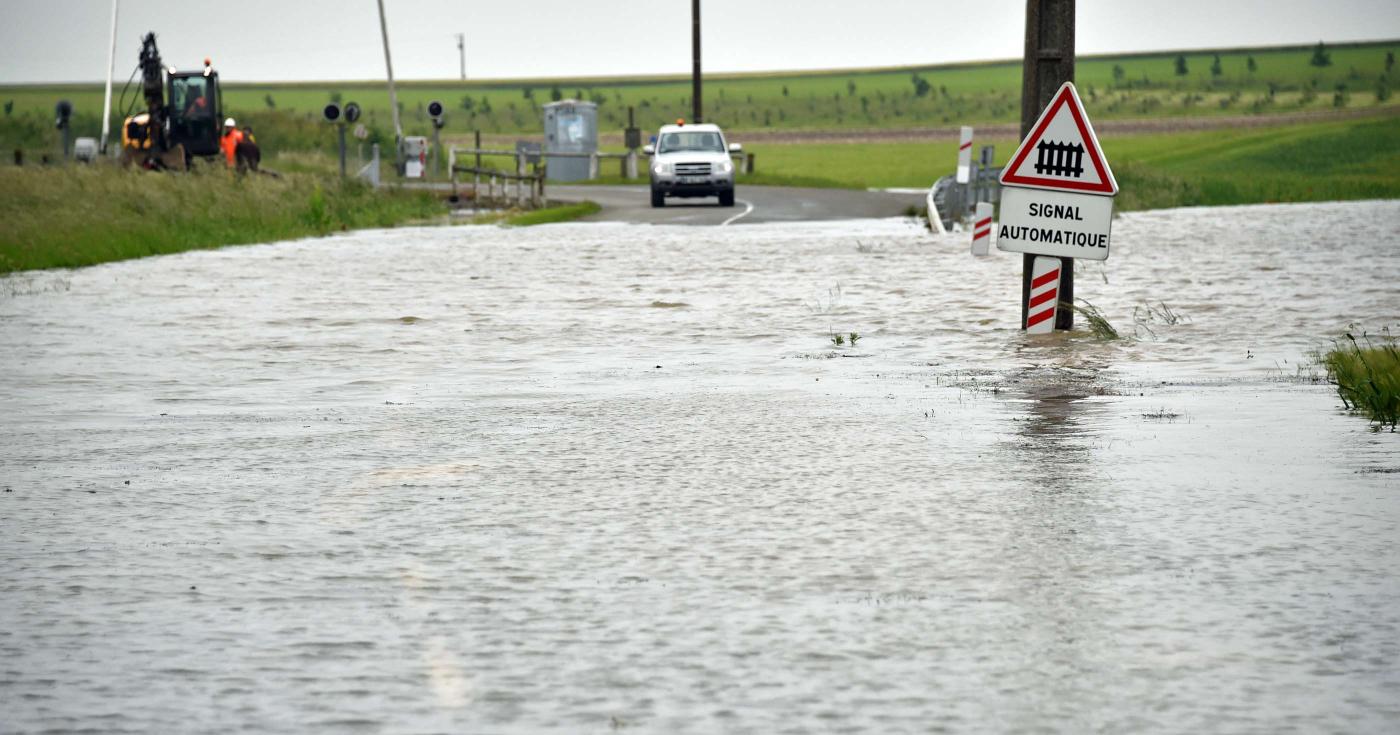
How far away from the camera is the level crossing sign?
51.7 feet

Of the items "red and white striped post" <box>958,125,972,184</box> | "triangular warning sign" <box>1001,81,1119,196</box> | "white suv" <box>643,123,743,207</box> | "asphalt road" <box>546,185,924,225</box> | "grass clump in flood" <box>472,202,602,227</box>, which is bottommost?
"asphalt road" <box>546,185,924,225</box>

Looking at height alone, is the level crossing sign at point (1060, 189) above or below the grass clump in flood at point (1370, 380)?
above

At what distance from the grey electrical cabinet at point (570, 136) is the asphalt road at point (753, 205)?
10.8m

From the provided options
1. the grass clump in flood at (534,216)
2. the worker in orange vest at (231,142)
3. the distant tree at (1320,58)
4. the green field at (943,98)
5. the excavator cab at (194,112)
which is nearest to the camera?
the grass clump in flood at (534,216)

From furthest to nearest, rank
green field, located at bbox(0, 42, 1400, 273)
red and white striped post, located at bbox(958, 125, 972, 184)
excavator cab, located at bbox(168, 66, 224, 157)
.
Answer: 1. excavator cab, located at bbox(168, 66, 224, 157)
2. red and white striped post, located at bbox(958, 125, 972, 184)
3. green field, located at bbox(0, 42, 1400, 273)

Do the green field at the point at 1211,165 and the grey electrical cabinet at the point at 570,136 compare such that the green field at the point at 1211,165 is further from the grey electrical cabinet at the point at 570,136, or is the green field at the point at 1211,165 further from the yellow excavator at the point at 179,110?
the yellow excavator at the point at 179,110

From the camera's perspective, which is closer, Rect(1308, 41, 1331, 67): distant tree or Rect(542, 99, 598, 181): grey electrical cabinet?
Rect(542, 99, 598, 181): grey electrical cabinet

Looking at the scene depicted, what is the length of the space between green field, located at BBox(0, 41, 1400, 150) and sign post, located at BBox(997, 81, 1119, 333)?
99.7 metres

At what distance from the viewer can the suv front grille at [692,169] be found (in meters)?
49.8

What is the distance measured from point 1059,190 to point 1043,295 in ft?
3.52

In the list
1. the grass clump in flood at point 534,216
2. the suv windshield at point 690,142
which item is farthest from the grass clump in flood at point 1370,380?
the suv windshield at point 690,142

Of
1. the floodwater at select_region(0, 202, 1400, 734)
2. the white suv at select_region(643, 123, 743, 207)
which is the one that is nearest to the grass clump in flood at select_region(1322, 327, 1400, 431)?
the floodwater at select_region(0, 202, 1400, 734)

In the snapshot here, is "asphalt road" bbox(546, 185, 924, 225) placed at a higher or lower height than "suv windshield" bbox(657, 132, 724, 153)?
lower

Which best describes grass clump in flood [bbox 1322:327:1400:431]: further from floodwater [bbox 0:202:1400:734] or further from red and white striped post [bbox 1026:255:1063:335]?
red and white striped post [bbox 1026:255:1063:335]
